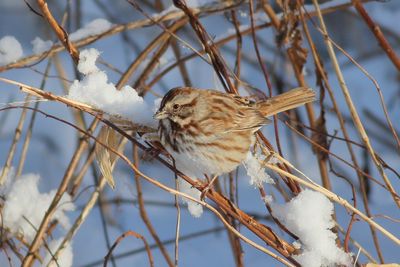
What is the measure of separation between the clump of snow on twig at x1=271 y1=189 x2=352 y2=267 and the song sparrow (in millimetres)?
344

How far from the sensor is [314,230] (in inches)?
67.4

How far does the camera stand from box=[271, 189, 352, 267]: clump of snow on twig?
1695 mm

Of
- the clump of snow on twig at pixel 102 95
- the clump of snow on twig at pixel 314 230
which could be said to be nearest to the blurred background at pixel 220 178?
the clump of snow on twig at pixel 102 95

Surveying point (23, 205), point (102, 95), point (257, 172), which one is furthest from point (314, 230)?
point (23, 205)

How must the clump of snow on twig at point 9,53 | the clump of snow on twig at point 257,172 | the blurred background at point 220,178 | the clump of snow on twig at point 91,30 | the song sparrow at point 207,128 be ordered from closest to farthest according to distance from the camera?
the clump of snow on twig at point 257,172 → the song sparrow at point 207,128 → the clump of snow on twig at point 9,53 → the clump of snow on twig at point 91,30 → the blurred background at point 220,178

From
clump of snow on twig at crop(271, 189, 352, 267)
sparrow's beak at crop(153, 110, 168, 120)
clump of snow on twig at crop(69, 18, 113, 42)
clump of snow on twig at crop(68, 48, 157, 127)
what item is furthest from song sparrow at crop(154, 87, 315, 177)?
clump of snow on twig at crop(69, 18, 113, 42)

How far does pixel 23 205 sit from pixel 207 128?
928 mm

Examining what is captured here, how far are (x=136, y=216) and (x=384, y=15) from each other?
2225 millimetres

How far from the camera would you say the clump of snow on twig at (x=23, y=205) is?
101 inches

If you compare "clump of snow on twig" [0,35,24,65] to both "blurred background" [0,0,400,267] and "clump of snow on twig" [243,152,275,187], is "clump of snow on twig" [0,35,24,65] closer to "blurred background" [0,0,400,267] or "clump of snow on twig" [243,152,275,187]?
"blurred background" [0,0,400,267]

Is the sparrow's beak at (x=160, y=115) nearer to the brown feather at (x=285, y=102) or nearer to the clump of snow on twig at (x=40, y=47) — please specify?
the brown feather at (x=285, y=102)

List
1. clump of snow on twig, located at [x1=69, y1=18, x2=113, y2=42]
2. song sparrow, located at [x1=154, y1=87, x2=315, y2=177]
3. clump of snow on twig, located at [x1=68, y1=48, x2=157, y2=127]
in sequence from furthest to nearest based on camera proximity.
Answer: clump of snow on twig, located at [x1=69, y1=18, x2=113, y2=42], song sparrow, located at [x1=154, y1=87, x2=315, y2=177], clump of snow on twig, located at [x1=68, y1=48, x2=157, y2=127]

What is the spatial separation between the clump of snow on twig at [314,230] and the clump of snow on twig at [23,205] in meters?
1.08

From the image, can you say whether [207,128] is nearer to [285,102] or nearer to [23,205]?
[285,102]
